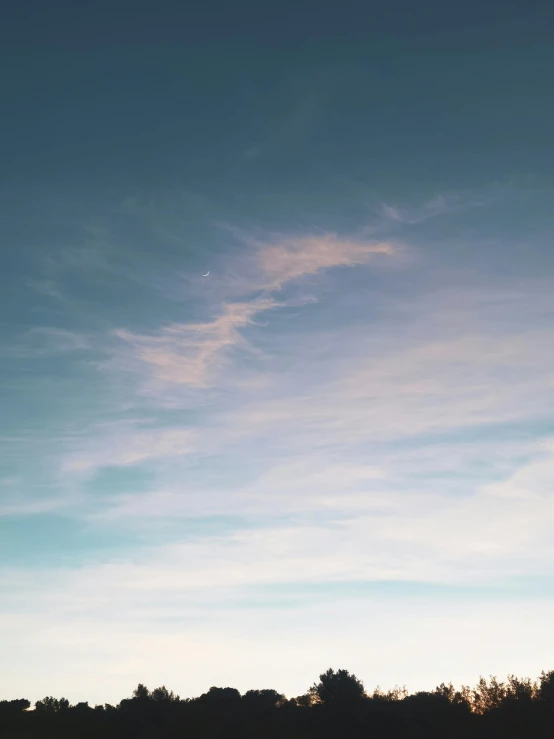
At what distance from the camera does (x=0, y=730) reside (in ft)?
462

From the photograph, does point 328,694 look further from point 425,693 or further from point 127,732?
point 127,732

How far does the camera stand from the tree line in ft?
331

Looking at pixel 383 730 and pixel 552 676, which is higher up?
pixel 552 676

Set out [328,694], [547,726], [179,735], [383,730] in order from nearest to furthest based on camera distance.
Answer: [547,726], [383,730], [179,735], [328,694]

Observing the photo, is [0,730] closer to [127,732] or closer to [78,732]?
[78,732]

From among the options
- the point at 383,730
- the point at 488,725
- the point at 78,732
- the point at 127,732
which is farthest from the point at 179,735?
the point at 488,725

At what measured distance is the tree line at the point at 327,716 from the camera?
3967 inches

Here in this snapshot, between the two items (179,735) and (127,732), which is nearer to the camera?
(179,735)

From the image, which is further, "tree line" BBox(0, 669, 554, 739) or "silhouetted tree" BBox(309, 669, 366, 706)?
"silhouetted tree" BBox(309, 669, 366, 706)

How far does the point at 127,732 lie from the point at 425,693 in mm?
67446

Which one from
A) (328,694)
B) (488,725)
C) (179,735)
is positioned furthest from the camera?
(328,694)

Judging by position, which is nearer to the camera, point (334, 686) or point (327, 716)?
point (327, 716)

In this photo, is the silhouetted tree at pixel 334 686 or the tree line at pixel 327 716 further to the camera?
the silhouetted tree at pixel 334 686

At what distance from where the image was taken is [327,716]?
119812 millimetres
